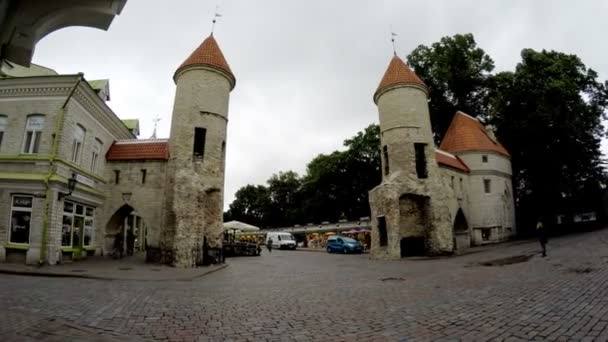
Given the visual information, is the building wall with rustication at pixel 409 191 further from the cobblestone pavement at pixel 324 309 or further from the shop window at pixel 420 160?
the cobblestone pavement at pixel 324 309

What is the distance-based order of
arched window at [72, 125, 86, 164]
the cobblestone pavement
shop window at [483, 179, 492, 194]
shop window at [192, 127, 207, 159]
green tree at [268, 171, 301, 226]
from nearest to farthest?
1. the cobblestone pavement
2. arched window at [72, 125, 86, 164]
3. shop window at [192, 127, 207, 159]
4. shop window at [483, 179, 492, 194]
5. green tree at [268, 171, 301, 226]

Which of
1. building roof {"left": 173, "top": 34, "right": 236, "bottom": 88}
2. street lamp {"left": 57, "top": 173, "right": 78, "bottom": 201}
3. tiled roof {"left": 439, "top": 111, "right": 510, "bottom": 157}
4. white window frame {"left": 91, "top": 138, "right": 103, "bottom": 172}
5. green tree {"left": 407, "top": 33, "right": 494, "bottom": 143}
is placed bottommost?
street lamp {"left": 57, "top": 173, "right": 78, "bottom": 201}

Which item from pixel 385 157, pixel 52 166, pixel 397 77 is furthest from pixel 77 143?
pixel 397 77

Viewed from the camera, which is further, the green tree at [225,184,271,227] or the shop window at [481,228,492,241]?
the green tree at [225,184,271,227]

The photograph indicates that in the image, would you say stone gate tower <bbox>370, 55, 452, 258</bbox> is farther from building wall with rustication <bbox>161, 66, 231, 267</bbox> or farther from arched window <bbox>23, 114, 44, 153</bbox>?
arched window <bbox>23, 114, 44, 153</bbox>

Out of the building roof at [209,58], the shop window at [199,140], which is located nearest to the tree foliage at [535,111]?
the building roof at [209,58]

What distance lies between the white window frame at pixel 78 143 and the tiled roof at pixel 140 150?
102 inches

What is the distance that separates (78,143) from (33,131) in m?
1.84

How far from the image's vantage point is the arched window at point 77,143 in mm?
16422

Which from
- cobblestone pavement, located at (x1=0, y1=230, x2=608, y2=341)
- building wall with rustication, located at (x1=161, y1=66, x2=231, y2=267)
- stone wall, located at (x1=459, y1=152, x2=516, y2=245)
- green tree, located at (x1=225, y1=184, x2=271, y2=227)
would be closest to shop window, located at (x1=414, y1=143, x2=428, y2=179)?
stone wall, located at (x1=459, y1=152, x2=516, y2=245)

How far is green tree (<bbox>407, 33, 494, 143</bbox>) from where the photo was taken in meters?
33.3

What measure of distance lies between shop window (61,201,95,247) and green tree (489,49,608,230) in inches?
1282

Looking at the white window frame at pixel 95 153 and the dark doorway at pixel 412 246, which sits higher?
the white window frame at pixel 95 153

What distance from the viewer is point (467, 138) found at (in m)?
28.8
